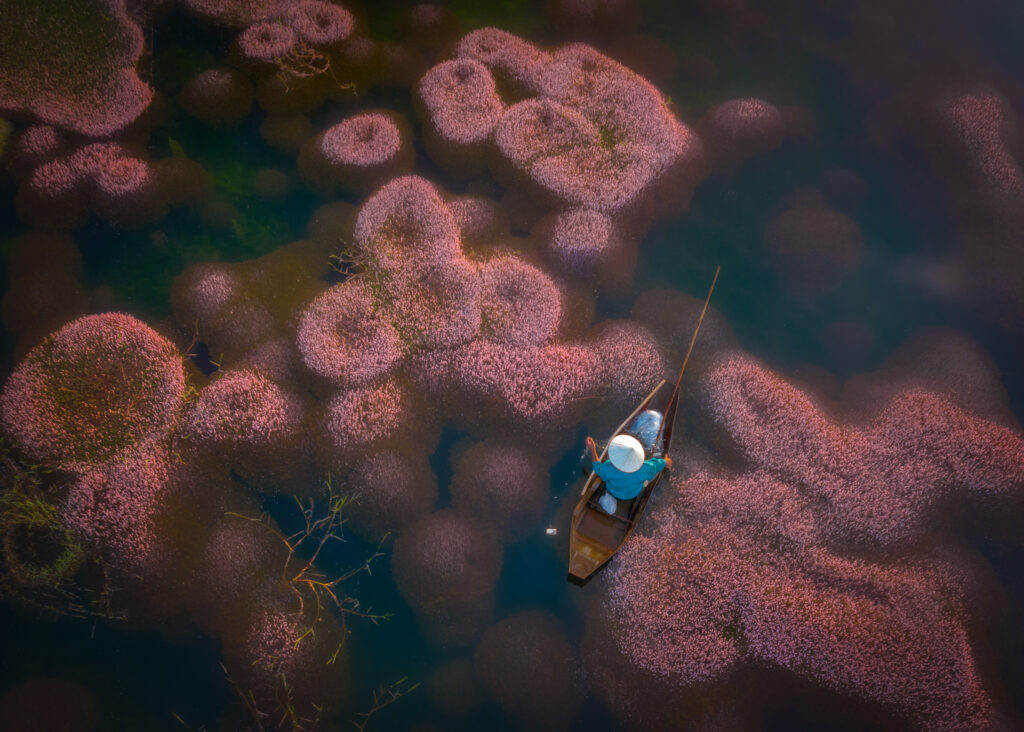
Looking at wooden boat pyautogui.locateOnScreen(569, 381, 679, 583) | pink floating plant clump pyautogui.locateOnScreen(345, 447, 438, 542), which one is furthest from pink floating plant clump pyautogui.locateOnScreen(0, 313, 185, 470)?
wooden boat pyautogui.locateOnScreen(569, 381, 679, 583)

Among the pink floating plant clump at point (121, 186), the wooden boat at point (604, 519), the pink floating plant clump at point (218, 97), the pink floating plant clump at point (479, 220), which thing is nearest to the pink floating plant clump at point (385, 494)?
the wooden boat at point (604, 519)

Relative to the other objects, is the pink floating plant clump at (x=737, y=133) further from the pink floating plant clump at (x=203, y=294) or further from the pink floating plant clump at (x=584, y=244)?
the pink floating plant clump at (x=203, y=294)

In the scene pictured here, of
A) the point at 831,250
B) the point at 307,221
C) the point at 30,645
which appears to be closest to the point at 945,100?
the point at 831,250

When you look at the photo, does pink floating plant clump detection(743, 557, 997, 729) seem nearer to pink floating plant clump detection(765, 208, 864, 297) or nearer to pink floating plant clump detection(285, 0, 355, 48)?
pink floating plant clump detection(765, 208, 864, 297)

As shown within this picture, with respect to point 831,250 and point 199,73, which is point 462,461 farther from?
point 199,73

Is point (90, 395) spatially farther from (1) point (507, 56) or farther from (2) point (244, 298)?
(1) point (507, 56)

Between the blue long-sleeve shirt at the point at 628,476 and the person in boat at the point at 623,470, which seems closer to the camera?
the person in boat at the point at 623,470

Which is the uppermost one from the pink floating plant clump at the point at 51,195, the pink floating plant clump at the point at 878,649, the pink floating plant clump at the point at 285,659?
the pink floating plant clump at the point at 51,195
